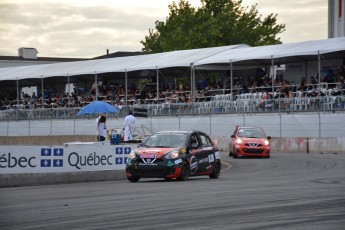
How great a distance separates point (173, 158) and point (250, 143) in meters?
14.6

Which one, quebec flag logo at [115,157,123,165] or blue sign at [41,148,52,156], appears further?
quebec flag logo at [115,157,123,165]

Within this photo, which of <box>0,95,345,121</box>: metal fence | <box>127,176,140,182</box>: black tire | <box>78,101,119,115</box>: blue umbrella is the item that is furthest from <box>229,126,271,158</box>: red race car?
<box>127,176,140,182</box>: black tire

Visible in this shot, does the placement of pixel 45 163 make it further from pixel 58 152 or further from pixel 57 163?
pixel 58 152

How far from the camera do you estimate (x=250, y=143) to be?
116ft

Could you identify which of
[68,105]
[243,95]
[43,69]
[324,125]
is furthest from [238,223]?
[43,69]

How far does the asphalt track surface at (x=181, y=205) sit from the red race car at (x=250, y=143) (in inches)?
521

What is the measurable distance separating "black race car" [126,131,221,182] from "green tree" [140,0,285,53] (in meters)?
56.6

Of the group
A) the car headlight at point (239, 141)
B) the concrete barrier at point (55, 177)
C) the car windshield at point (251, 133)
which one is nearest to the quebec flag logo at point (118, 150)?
the concrete barrier at point (55, 177)

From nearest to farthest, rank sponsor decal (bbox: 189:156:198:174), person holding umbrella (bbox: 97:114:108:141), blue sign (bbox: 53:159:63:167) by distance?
1. sponsor decal (bbox: 189:156:198:174)
2. blue sign (bbox: 53:159:63:167)
3. person holding umbrella (bbox: 97:114:108:141)

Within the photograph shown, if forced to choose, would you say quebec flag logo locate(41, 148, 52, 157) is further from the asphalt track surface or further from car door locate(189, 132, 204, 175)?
car door locate(189, 132, 204, 175)

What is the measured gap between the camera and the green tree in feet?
262

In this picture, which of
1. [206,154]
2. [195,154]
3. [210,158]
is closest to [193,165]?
[195,154]

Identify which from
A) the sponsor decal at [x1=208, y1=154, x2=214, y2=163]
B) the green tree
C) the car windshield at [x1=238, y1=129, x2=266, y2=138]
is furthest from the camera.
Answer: the green tree

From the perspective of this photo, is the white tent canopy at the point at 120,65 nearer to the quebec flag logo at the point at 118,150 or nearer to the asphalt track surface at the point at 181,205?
the quebec flag logo at the point at 118,150
